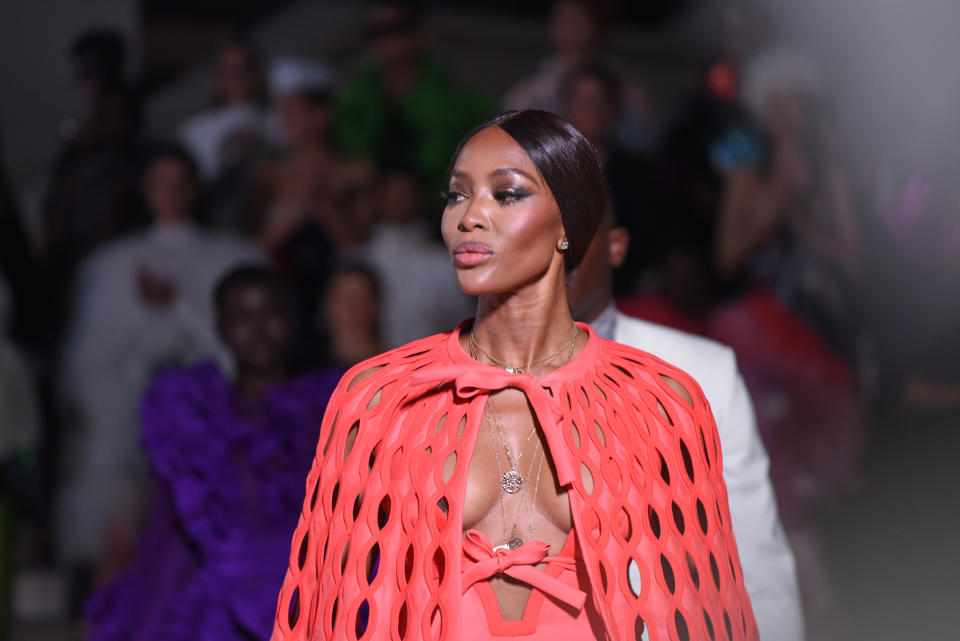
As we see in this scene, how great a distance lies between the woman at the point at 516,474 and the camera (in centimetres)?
210

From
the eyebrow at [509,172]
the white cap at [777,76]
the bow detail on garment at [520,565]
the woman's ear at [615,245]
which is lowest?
the bow detail on garment at [520,565]

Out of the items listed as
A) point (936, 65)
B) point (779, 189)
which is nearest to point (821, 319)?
point (779, 189)

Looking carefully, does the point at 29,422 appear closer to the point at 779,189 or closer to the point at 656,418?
the point at 779,189

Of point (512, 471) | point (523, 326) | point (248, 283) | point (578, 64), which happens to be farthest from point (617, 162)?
point (512, 471)

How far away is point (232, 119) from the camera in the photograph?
6.04 metres

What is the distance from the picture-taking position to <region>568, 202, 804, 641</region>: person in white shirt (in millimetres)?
2607

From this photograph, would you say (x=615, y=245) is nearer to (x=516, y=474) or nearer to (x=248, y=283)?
(x=516, y=474)

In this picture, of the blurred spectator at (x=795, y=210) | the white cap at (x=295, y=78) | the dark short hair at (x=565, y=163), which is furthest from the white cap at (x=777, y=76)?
the dark short hair at (x=565, y=163)

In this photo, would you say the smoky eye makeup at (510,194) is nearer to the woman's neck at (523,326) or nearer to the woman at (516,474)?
the woman at (516,474)

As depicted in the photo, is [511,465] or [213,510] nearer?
[511,465]

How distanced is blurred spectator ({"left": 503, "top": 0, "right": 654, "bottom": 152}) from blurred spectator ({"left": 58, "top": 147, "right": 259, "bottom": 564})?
4.48ft

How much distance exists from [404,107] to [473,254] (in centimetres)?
365

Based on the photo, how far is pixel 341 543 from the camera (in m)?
2.15

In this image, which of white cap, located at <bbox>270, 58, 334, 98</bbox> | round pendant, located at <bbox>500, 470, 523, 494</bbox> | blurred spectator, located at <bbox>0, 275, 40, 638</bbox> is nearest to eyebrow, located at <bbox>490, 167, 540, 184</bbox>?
round pendant, located at <bbox>500, 470, 523, 494</bbox>
